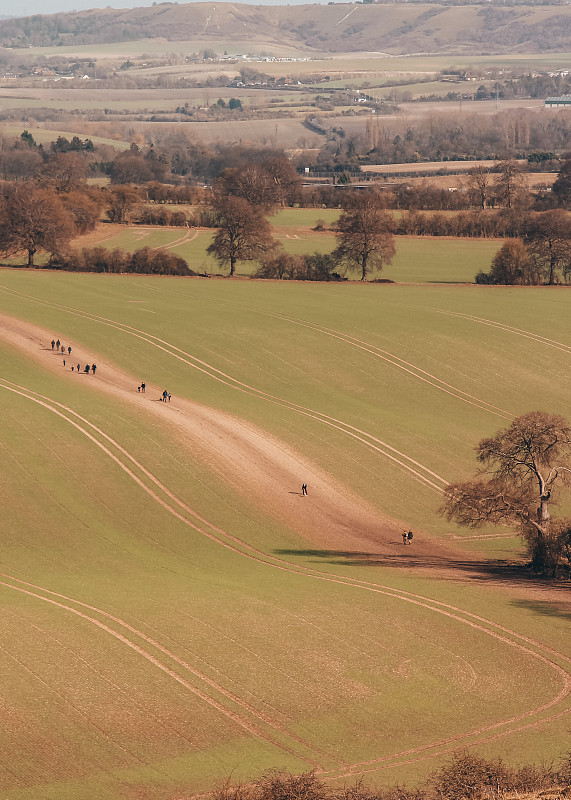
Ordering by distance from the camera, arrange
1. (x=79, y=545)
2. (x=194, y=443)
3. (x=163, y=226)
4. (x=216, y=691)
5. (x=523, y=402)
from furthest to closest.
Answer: (x=163, y=226) < (x=523, y=402) < (x=194, y=443) < (x=79, y=545) < (x=216, y=691)

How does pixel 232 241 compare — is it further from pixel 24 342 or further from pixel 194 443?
pixel 194 443

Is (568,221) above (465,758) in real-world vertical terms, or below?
above

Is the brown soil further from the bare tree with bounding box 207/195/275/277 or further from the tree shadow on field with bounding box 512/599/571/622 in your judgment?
the bare tree with bounding box 207/195/275/277

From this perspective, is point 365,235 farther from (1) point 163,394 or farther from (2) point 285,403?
(1) point 163,394

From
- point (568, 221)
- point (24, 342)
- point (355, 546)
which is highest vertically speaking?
point (568, 221)

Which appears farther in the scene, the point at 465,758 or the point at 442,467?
the point at 442,467

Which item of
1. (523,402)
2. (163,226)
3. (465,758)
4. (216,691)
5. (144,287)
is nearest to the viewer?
(465,758)

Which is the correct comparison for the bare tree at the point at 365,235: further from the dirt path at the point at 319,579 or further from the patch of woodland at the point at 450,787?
the patch of woodland at the point at 450,787

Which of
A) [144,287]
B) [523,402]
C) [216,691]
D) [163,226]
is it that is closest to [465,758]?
[216,691]

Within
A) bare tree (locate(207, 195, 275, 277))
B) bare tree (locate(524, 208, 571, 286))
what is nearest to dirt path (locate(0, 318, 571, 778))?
bare tree (locate(207, 195, 275, 277))
